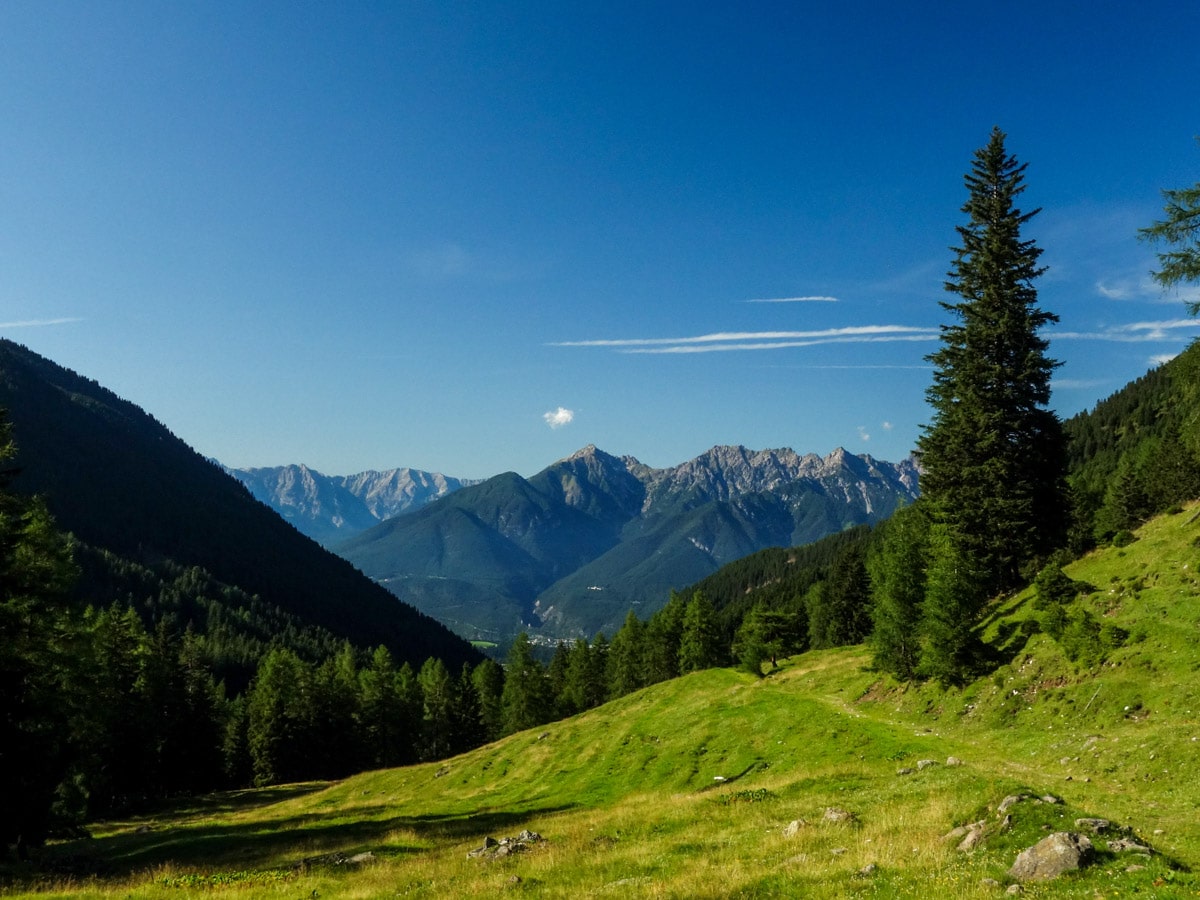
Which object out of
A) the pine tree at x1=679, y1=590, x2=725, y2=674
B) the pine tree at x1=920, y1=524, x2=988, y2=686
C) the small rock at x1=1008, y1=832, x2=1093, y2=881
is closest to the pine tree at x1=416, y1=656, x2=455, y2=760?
the pine tree at x1=679, y1=590, x2=725, y2=674

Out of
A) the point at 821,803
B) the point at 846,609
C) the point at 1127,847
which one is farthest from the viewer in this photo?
the point at 846,609

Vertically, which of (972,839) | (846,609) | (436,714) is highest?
(972,839)

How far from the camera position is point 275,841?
31922mm

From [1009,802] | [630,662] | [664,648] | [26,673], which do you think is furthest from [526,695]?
[1009,802]

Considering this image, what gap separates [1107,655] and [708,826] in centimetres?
2089

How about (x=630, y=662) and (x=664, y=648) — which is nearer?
(x=664, y=648)

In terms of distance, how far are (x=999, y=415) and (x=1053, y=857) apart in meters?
35.5

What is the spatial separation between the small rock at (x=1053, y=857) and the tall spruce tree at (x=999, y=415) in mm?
30050

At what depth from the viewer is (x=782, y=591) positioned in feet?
645

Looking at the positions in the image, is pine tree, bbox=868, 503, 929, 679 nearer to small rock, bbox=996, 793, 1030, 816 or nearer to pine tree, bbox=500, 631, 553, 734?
small rock, bbox=996, 793, 1030, 816

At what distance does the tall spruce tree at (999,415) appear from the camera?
40719 millimetres

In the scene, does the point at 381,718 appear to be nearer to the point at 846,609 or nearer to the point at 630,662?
the point at 630,662

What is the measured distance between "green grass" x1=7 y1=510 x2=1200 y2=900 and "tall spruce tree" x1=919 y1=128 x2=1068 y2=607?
3.86 metres

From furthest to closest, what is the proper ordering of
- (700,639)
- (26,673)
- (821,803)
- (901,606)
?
1. (700,639)
2. (901,606)
3. (26,673)
4. (821,803)
